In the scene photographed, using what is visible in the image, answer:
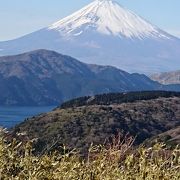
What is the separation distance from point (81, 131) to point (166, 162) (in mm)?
123075

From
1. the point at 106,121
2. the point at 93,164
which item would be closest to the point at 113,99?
the point at 106,121

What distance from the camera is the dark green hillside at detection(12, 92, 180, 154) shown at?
128375 millimetres

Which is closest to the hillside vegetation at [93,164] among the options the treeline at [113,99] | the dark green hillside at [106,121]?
the dark green hillside at [106,121]

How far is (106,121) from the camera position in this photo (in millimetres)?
140375

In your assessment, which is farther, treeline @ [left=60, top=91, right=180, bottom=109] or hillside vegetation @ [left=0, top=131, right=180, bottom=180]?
treeline @ [left=60, top=91, right=180, bottom=109]

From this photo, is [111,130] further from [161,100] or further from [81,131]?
[161,100]

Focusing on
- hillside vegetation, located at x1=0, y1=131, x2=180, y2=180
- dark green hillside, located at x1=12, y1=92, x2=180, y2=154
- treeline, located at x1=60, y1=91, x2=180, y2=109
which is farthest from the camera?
treeline, located at x1=60, y1=91, x2=180, y2=109

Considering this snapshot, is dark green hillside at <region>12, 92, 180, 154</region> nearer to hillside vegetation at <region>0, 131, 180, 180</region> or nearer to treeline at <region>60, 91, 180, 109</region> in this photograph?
treeline at <region>60, 91, 180, 109</region>

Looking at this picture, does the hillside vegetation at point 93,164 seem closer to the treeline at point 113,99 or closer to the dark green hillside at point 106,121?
the dark green hillside at point 106,121

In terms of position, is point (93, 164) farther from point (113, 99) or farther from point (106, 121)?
point (113, 99)

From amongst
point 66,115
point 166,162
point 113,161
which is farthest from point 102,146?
point 66,115

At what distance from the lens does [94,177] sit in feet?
30.1

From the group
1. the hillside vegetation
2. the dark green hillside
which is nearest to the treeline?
the dark green hillside

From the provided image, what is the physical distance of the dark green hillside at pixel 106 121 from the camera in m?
Answer: 128
